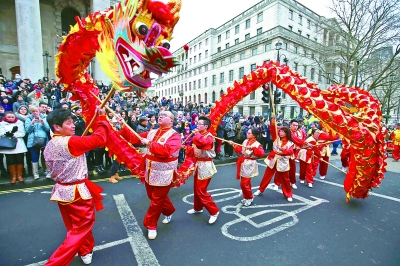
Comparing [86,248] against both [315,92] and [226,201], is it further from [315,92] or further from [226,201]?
[315,92]

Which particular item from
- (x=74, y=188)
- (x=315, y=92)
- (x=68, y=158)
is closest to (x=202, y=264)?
(x=74, y=188)

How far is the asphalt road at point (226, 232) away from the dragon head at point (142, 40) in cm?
221

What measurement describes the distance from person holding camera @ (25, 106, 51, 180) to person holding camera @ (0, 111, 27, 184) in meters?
0.14

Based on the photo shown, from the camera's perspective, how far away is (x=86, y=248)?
2.61m

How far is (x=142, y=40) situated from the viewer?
225 centimetres

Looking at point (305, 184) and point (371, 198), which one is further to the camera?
point (305, 184)

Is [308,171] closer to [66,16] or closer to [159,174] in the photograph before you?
[159,174]

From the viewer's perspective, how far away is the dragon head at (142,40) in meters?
2.19

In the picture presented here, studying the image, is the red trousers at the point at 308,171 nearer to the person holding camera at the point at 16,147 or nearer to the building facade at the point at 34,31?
the person holding camera at the point at 16,147

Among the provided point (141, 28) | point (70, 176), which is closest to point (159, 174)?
point (70, 176)

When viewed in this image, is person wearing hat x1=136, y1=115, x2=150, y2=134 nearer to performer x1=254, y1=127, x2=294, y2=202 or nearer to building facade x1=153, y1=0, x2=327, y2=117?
performer x1=254, y1=127, x2=294, y2=202

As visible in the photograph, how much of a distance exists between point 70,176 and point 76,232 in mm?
623

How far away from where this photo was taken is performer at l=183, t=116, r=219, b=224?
365 cm

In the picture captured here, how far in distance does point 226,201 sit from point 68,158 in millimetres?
3302
